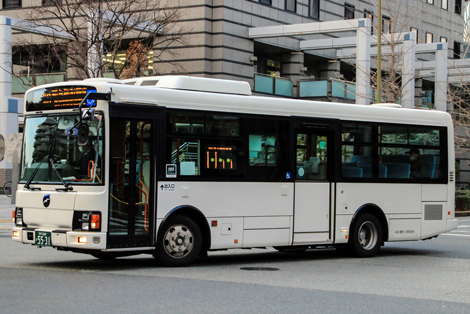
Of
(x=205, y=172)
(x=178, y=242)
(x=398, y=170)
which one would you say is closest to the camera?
(x=178, y=242)

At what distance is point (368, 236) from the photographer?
47.5 feet

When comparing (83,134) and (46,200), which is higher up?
(83,134)

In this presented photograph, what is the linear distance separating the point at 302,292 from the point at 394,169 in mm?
A: 6093

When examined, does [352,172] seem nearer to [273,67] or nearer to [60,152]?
[60,152]

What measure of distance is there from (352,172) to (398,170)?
50.5 inches

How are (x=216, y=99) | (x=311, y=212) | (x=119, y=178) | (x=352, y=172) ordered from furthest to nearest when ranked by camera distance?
(x=352, y=172) < (x=311, y=212) < (x=216, y=99) < (x=119, y=178)

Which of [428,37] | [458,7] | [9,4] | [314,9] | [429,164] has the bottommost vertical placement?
[429,164]

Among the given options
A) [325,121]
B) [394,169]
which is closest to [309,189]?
[325,121]

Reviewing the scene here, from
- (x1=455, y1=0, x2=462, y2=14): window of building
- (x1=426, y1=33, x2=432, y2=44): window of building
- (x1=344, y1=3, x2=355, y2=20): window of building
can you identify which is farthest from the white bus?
(x1=455, y1=0, x2=462, y2=14): window of building

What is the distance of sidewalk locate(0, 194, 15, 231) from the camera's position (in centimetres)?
2112

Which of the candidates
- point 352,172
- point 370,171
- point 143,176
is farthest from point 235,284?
point 370,171

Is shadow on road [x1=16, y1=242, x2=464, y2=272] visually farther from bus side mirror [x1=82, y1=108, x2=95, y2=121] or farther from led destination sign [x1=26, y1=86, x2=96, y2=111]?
led destination sign [x1=26, y1=86, x2=96, y2=111]

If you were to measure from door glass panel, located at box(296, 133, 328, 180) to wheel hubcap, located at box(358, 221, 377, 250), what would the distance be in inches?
61.7

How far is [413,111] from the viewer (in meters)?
15.2
